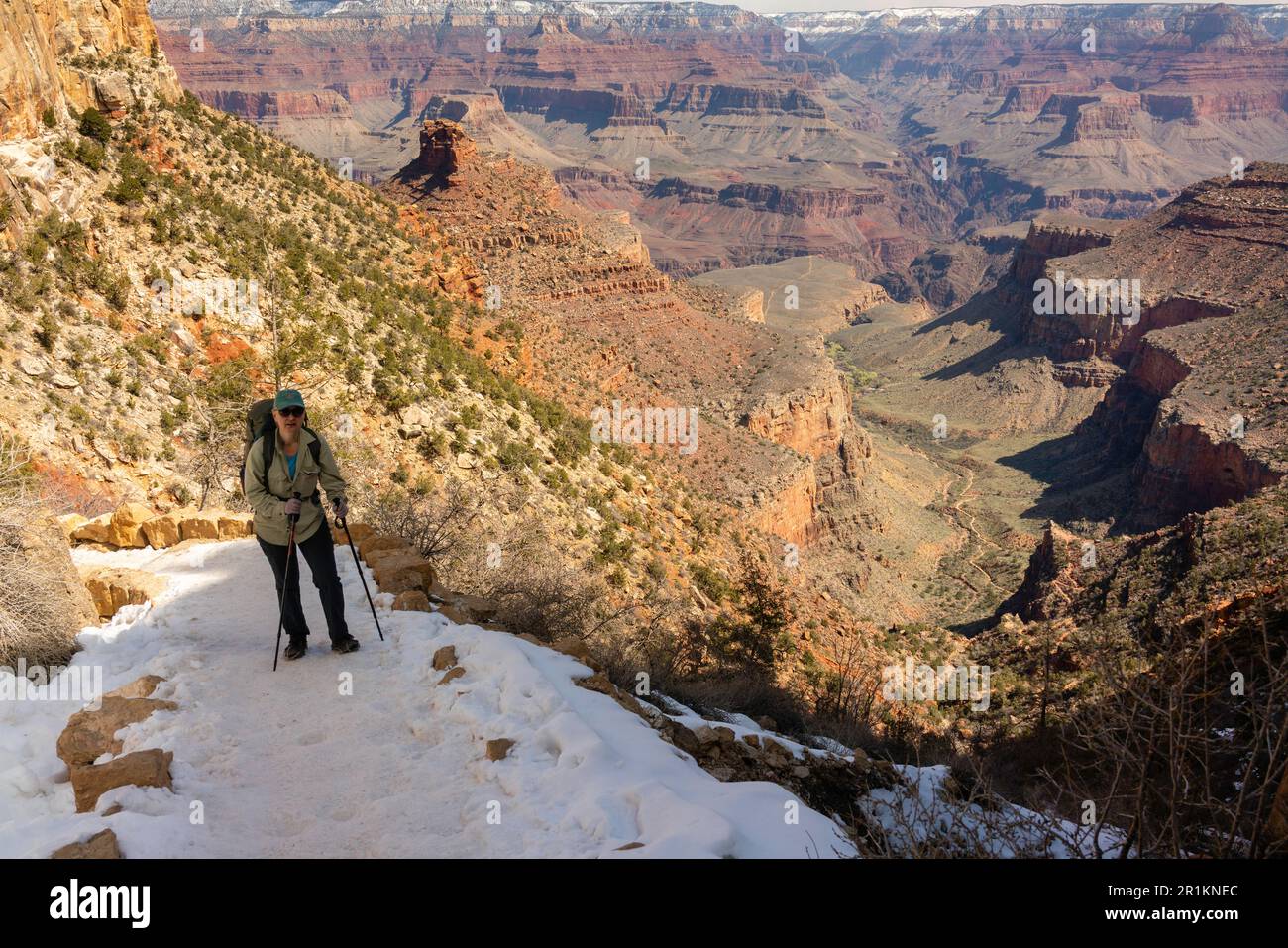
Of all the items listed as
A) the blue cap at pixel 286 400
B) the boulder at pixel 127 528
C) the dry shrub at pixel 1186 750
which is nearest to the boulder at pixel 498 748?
the blue cap at pixel 286 400

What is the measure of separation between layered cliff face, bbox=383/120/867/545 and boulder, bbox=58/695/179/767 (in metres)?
29.1

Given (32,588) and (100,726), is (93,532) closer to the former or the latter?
(32,588)

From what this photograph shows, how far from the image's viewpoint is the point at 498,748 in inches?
245

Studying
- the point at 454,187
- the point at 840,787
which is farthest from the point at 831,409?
the point at 840,787

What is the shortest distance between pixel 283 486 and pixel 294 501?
0.64ft

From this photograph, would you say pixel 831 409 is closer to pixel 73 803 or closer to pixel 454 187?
pixel 454 187

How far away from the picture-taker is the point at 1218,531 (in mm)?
23969

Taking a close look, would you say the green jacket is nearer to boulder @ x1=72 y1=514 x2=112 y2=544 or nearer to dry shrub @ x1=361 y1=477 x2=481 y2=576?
dry shrub @ x1=361 y1=477 x2=481 y2=576

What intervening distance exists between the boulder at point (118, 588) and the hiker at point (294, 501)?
5.16 ft

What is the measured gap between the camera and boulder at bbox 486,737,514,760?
621 centimetres

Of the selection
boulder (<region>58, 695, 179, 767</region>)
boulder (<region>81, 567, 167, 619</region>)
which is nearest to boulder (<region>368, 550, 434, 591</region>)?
boulder (<region>81, 567, 167, 619</region>)

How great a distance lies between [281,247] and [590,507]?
9.46m

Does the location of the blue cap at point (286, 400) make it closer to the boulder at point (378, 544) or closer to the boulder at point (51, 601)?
the boulder at point (51, 601)

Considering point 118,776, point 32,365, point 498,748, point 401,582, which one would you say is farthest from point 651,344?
point 118,776
